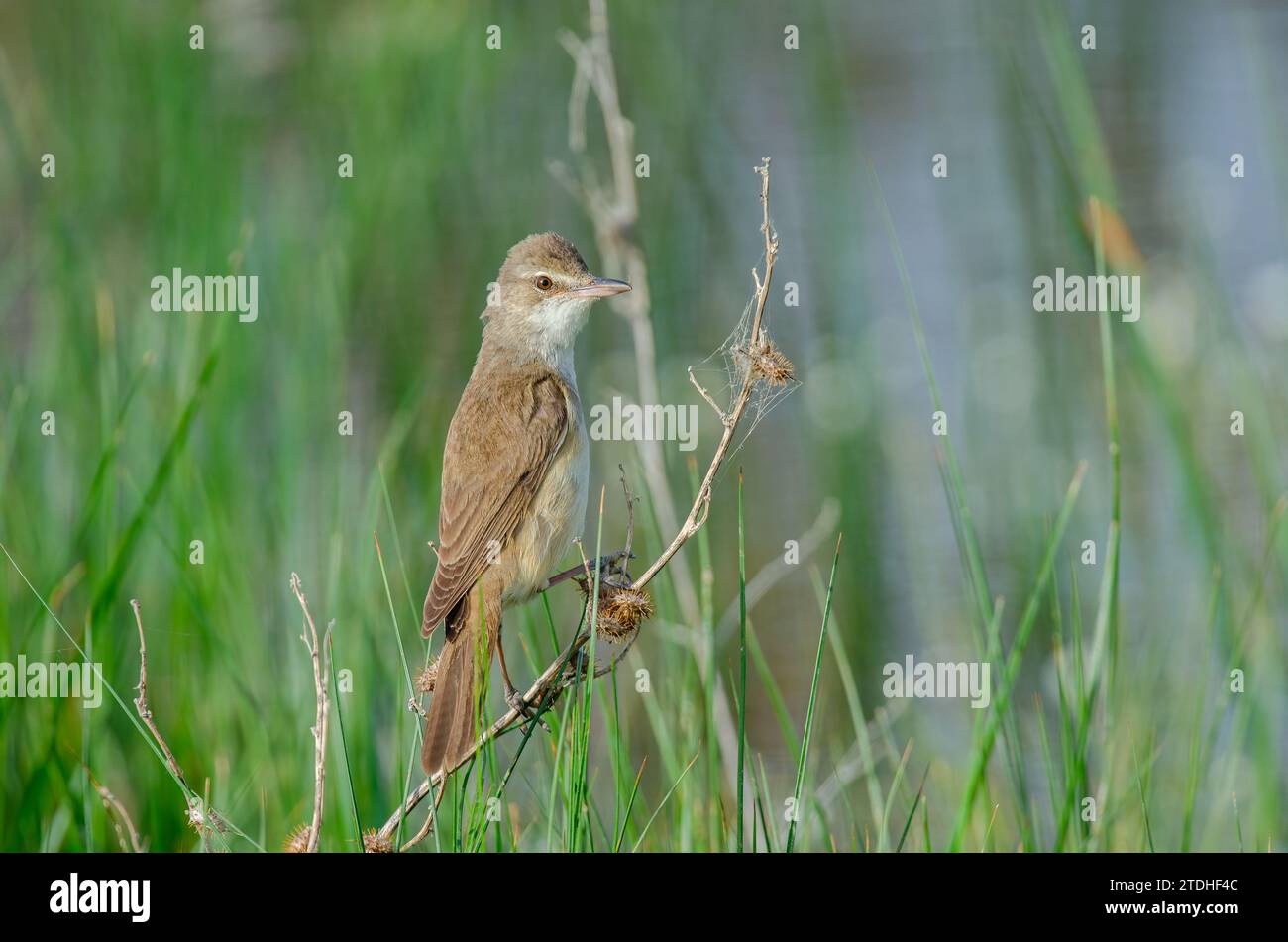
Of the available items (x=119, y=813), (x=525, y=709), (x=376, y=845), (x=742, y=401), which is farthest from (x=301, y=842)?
(x=742, y=401)

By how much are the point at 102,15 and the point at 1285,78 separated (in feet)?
23.2

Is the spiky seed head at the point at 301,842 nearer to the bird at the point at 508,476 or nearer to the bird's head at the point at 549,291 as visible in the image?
the bird at the point at 508,476

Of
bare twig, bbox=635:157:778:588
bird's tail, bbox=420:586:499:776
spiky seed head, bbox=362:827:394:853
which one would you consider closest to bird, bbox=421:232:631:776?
bird's tail, bbox=420:586:499:776

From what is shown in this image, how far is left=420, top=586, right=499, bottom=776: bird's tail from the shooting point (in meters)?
3.07

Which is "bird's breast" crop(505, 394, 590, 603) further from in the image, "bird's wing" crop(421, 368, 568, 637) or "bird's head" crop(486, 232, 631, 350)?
"bird's head" crop(486, 232, 631, 350)

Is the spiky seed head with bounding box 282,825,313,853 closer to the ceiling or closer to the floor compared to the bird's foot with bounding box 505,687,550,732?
closer to the floor

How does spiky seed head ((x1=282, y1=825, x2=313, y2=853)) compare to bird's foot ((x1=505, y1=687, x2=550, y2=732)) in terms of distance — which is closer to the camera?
spiky seed head ((x1=282, y1=825, x2=313, y2=853))

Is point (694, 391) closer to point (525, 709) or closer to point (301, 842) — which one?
point (525, 709)

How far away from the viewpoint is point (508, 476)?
3.86 meters

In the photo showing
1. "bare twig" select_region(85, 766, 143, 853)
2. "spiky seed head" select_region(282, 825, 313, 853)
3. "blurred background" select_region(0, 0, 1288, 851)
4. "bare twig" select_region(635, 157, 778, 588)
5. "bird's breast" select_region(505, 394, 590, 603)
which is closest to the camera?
"bare twig" select_region(635, 157, 778, 588)

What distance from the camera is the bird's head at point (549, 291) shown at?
432cm

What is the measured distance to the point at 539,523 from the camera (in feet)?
12.7

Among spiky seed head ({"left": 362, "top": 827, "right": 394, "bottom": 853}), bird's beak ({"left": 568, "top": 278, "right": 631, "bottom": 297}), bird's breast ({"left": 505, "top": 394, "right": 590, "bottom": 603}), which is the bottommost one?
spiky seed head ({"left": 362, "top": 827, "right": 394, "bottom": 853})

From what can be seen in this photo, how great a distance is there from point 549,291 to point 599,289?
0.23 m
